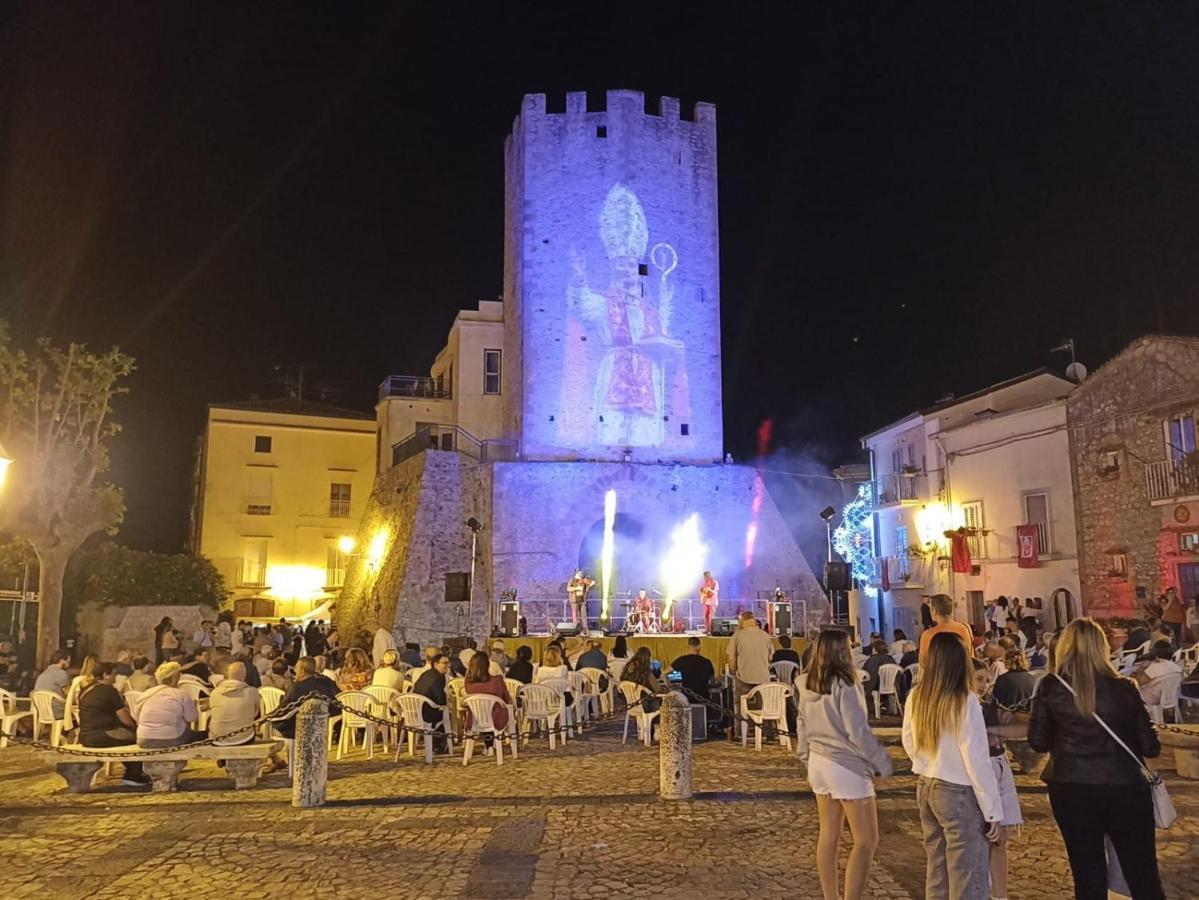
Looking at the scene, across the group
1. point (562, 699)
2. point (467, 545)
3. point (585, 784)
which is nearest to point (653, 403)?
point (467, 545)

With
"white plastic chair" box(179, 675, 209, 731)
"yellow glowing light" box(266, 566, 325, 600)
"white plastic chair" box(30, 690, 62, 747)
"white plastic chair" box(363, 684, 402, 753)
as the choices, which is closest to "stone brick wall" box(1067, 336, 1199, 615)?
"white plastic chair" box(363, 684, 402, 753)

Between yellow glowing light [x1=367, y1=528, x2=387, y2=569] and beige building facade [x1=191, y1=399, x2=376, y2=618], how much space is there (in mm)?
5646

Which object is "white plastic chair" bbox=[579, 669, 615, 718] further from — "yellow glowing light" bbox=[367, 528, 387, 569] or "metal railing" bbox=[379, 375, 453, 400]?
"metal railing" bbox=[379, 375, 453, 400]

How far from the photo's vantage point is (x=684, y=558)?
2520cm

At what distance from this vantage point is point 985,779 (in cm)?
390

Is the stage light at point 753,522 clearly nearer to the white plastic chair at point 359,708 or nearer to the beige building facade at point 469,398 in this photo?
the beige building facade at point 469,398

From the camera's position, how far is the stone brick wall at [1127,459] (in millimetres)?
18859

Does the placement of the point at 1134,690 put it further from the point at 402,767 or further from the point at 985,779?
the point at 402,767

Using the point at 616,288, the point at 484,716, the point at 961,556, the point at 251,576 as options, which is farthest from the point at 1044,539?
the point at 251,576

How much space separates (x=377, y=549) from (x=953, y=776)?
2447 centimetres

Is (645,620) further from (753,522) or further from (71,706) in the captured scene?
(71,706)

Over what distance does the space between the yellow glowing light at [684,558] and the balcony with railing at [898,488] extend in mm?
7696

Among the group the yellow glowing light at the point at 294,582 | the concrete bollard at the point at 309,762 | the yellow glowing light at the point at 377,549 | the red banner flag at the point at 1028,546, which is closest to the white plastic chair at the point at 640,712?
the concrete bollard at the point at 309,762

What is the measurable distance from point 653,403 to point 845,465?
14.1 meters
